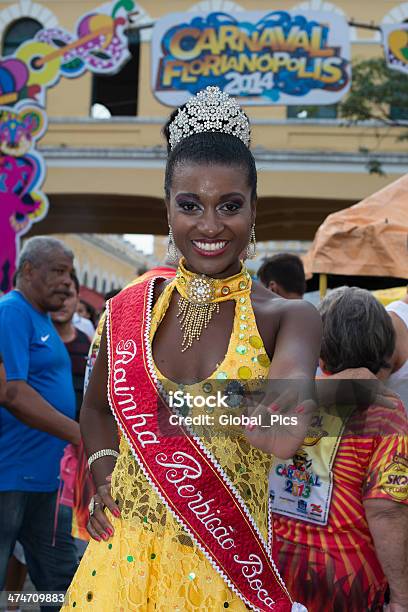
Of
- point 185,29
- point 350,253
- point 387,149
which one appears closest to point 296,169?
point 387,149

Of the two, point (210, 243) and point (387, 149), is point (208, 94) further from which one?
point (387, 149)

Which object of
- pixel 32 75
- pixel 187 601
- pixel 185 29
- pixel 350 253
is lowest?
pixel 187 601

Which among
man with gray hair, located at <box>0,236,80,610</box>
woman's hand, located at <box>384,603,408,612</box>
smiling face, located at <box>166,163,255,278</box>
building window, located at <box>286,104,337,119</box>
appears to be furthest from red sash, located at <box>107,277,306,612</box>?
building window, located at <box>286,104,337,119</box>

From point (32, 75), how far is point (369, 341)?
714 centimetres

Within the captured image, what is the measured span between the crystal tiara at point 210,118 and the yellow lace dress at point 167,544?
393 millimetres

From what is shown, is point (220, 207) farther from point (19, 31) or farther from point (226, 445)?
point (19, 31)

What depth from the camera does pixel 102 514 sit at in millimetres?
1646

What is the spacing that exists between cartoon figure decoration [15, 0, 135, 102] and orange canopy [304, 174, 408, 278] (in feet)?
15.6

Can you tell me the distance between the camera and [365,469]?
211cm

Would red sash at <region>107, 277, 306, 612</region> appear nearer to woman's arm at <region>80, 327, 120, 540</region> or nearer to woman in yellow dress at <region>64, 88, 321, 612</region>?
woman in yellow dress at <region>64, 88, 321, 612</region>

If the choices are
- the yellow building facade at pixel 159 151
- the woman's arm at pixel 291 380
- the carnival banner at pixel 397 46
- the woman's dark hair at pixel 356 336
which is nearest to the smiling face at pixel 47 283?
the woman's dark hair at pixel 356 336

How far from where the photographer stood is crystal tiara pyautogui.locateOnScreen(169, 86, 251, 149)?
1.70 meters

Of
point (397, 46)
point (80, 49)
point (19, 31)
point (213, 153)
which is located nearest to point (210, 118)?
point (213, 153)

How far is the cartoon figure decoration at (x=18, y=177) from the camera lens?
25.3 feet
